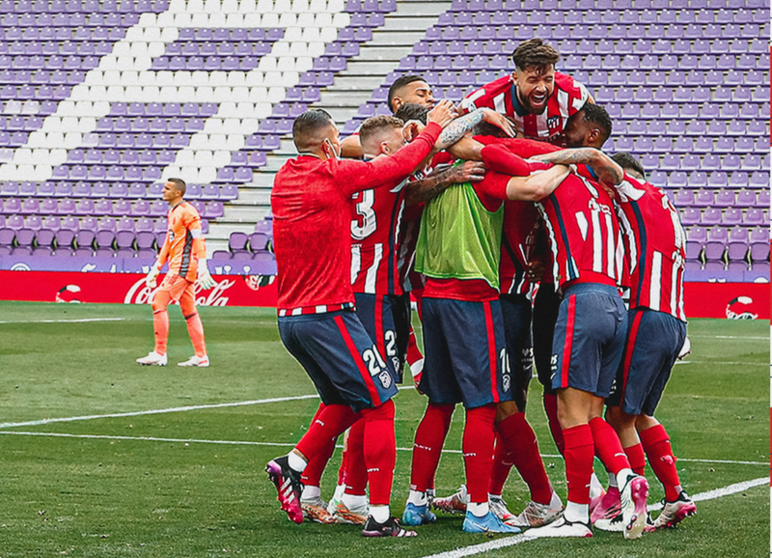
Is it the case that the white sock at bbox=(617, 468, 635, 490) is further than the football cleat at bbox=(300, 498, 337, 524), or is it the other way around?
the football cleat at bbox=(300, 498, 337, 524)

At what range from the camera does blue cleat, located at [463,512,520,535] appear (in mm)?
5473

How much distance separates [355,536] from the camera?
5.39 meters

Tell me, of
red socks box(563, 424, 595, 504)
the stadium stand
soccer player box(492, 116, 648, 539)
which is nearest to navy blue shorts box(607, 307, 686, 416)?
soccer player box(492, 116, 648, 539)

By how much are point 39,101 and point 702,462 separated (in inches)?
1085

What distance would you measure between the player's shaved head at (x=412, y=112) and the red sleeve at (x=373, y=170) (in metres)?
0.60

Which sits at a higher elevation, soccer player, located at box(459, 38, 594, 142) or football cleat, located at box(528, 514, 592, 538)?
soccer player, located at box(459, 38, 594, 142)

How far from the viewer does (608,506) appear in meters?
5.81

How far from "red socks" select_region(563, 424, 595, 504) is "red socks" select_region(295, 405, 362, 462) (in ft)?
3.33

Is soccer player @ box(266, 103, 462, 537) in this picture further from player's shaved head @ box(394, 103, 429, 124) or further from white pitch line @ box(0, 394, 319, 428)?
white pitch line @ box(0, 394, 319, 428)

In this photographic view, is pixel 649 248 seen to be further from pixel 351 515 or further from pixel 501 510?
pixel 351 515

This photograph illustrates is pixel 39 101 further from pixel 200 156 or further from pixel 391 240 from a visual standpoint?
pixel 391 240

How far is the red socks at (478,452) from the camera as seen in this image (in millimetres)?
5516

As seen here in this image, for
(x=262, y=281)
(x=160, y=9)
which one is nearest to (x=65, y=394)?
(x=262, y=281)

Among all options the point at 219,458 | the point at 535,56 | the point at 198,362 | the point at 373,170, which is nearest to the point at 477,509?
the point at 373,170
